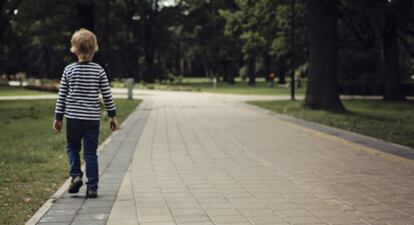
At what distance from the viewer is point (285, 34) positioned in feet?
101

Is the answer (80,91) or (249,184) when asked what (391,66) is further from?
(80,91)

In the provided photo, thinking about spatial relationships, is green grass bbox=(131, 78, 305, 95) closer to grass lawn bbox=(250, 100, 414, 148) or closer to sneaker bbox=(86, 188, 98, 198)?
grass lawn bbox=(250, 100, 414, 148)

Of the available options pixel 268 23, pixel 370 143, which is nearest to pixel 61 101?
pixel 370 143

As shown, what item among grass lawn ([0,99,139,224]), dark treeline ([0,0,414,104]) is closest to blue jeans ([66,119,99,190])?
grass lawn ([0,99,139,224])

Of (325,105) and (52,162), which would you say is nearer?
(52,162)

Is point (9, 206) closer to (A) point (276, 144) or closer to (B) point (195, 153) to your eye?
(B) point (195, 153)

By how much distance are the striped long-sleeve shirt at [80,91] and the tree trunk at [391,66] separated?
24246mm

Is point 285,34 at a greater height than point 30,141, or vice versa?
point 285,34

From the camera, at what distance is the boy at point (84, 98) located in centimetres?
625

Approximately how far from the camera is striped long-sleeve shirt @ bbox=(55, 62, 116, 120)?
6.26 m

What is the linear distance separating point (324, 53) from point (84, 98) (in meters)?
Result: 15.4

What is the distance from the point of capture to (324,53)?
809 inches

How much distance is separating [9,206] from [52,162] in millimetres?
Answer: 3091

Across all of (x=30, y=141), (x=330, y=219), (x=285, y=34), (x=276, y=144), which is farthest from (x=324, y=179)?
(x=285, y=34)
